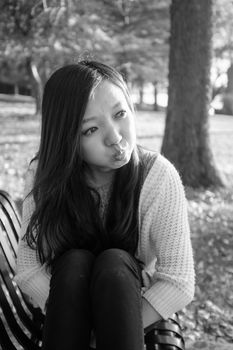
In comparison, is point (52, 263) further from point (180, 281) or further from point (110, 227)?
point (180, 281)

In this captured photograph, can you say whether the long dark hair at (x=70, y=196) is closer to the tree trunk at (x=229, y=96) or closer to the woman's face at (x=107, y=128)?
the woman's face at (x=107, y=128)

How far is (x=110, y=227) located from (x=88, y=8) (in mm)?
11983

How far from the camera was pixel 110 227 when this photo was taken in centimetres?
225

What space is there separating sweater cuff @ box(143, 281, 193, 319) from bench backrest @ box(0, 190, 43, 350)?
655 mm

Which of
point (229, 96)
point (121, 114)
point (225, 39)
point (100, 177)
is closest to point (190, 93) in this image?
point (100, 177)

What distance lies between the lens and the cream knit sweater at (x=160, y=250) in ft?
6.56

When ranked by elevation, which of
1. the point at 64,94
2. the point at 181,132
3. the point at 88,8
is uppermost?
the point at 64,94

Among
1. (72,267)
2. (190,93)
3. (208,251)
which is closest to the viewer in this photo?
(72,267)

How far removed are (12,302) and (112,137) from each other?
3.50 feet

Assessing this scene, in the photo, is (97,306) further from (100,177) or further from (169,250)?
(100,177)

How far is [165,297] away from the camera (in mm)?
1989

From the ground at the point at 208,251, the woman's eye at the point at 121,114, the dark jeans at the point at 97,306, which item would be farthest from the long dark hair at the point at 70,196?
the ground at the point at 208,251

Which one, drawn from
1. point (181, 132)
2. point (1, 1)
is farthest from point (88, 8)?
point (181, 132)

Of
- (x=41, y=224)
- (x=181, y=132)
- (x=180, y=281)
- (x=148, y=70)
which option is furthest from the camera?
(x=148, y=70)
